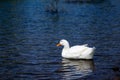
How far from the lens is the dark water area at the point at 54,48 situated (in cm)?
2075

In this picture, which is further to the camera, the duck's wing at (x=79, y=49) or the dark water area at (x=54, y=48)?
the duck's wing at (x=79, y=49)

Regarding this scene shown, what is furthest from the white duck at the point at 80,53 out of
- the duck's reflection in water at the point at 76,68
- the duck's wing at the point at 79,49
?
the duck's reflection in water at the point at 76,68

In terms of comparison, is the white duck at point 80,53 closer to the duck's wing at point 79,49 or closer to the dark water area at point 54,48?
the duck's wing at point 79,49

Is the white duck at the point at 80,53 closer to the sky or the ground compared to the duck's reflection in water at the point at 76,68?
closer to the sky

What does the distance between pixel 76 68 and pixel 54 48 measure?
5.92 meters

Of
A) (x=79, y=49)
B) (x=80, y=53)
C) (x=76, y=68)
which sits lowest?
(x=76, y=68)

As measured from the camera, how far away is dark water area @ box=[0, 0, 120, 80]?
2075cm

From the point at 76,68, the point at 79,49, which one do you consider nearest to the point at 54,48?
the point at 79,49

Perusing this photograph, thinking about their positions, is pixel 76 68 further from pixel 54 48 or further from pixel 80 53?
pixel 54 48

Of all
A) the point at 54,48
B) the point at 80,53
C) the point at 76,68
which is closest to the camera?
the point at 76,68

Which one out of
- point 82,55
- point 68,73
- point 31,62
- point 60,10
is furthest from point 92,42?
point 60,10

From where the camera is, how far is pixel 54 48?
27844mm

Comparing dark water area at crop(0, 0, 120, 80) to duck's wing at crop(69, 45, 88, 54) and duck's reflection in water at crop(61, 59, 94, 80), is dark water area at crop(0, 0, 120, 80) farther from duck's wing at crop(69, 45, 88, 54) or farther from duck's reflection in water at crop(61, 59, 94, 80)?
duck's wing at crop(69, 45, 88, 54)

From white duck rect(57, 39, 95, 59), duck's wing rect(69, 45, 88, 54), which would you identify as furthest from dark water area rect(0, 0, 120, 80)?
duck's wing rect(69, 45, 88, 54)
